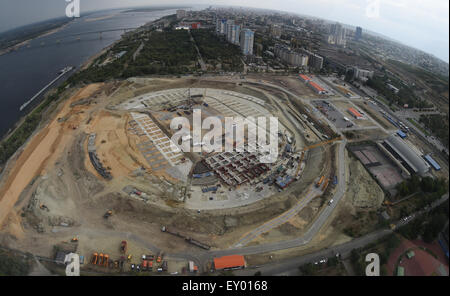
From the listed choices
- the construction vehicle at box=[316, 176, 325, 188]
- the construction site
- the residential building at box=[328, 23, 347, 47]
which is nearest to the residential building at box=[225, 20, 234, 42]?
the residential building at box=[328, 23, 347, 47]

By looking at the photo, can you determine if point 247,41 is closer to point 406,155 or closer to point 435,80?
point 406,155

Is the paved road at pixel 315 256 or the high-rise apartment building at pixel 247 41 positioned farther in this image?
the high-rise apartment building at pixel 247 41

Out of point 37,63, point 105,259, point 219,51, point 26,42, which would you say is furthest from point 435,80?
point 26,42

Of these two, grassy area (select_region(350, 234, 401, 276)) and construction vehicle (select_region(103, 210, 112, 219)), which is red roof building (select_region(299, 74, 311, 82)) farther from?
construction vehicle (select_region(103, 210, 112, 219))

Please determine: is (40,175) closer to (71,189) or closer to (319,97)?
(71,189)

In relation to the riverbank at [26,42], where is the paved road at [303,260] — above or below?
below

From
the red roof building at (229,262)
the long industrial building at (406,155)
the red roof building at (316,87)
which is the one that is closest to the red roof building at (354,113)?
the long industrial building at (406,155)

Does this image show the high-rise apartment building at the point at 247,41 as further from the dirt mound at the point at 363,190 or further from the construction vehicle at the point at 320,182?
the construction vehicle at the point at 320,182
